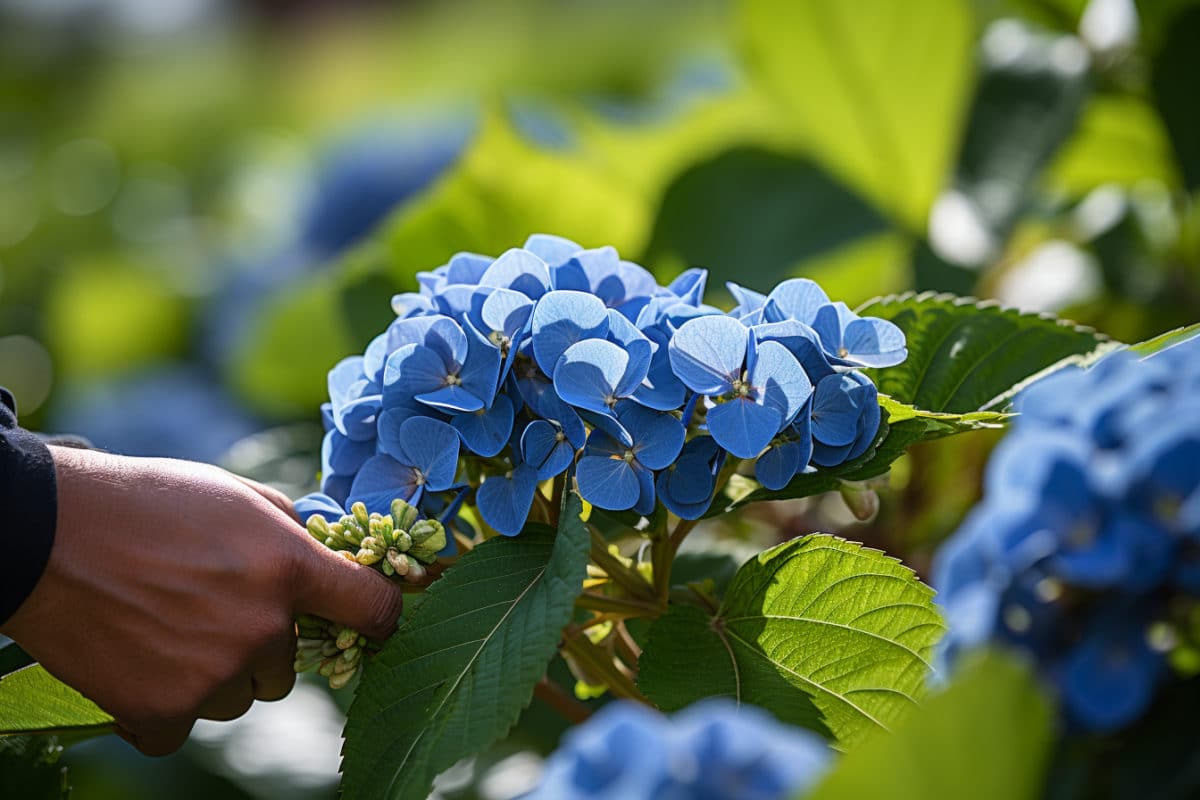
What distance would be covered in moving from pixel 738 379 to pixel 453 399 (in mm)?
142

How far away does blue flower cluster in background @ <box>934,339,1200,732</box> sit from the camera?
1.24 feet

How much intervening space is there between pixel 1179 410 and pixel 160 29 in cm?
537

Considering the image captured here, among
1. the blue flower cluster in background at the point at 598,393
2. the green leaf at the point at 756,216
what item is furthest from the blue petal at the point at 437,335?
the green leaf at the point at 756,216

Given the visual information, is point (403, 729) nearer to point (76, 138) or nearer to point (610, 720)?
point (610, 720)

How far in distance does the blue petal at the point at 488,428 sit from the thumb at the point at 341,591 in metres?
0.08

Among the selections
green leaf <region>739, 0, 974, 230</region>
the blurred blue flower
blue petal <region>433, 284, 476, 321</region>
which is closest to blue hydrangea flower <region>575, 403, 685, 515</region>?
blue petal <region>433, 284, 476, 321</region>

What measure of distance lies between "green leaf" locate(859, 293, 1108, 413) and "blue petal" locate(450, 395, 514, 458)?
0.81ft

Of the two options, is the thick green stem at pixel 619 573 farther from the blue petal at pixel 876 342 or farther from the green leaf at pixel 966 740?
the green leaf at pixel 966 740

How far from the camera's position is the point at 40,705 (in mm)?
681

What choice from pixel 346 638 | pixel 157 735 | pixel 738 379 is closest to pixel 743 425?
pixel 738 379

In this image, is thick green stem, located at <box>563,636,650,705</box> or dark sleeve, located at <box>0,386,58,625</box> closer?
dark sleeve, located at <box>0,386,58,625</box>

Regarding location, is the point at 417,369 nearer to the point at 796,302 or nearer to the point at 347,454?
the point at 347,454

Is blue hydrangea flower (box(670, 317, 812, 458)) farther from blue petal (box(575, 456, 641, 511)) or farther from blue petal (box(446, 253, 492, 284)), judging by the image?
blue petal (box(446, 253, 492, 284))

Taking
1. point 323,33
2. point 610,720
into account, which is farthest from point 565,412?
point 323,33
